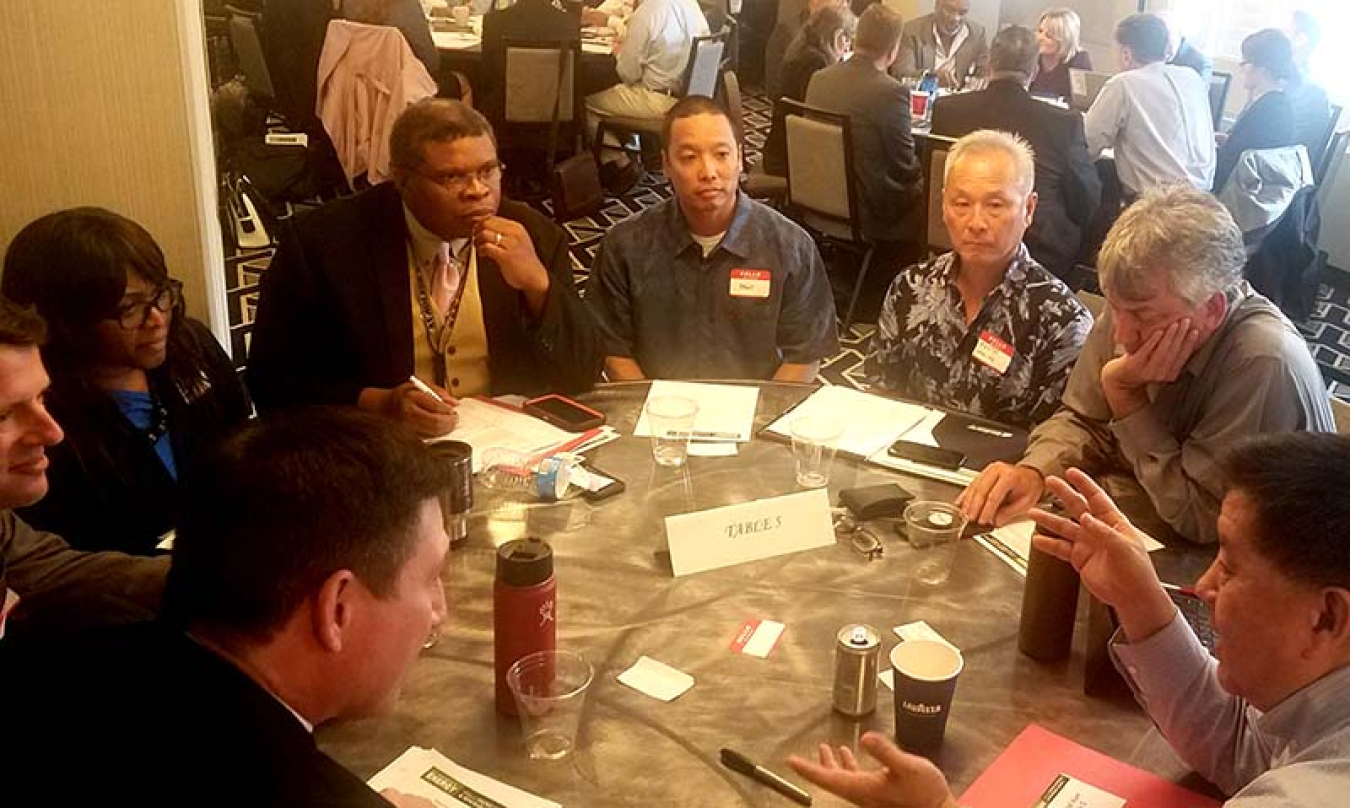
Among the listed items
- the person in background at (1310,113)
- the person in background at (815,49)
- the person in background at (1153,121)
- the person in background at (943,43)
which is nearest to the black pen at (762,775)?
the person in background at (1153,121)

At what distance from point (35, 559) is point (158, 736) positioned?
1.13 metres

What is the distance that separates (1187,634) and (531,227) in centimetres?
195

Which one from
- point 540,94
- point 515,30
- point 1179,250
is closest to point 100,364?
point 1179,250

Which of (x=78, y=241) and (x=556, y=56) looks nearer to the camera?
(x=78, y=241)

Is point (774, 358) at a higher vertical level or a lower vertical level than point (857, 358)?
higher

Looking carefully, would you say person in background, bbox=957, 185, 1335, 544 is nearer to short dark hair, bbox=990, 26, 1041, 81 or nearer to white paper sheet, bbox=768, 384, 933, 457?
white paper sheet, bbox=768, 384, 933, 457

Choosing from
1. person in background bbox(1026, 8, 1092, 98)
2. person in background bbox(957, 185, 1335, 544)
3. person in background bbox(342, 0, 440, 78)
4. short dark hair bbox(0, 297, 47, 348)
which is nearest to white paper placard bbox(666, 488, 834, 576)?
person in background bbox(957, 185, 1335, 544)

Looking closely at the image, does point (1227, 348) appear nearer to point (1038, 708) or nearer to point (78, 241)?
point (1038, 708)

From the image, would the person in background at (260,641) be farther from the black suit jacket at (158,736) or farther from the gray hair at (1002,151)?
the gray hair at (1002,151)

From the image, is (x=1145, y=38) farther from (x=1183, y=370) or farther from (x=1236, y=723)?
(x=1236, y=723)

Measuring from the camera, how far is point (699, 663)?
1837 millimetres

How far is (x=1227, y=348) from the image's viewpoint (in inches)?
90.8

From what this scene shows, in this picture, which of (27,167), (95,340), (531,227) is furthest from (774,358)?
(27,167)

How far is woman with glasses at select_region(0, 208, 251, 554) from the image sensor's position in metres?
2.40
